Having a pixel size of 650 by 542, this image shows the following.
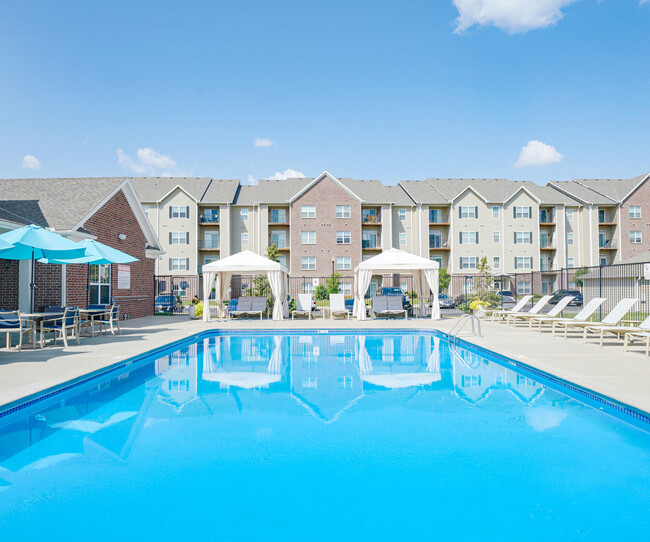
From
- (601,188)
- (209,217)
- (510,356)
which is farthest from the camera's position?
(601,188)

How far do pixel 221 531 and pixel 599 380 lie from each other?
5616 mm

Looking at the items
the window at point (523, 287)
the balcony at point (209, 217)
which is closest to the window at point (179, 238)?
the balcony at point (209, 217)

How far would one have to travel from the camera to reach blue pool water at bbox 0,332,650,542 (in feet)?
10.2

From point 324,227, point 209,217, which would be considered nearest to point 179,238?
point 209,217

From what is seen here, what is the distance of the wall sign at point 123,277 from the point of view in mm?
16641

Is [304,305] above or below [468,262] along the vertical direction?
below

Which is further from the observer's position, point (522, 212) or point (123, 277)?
point (522, 212)

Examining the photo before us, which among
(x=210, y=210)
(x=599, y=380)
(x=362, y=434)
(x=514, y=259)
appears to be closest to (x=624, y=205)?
(x=514, y=259)

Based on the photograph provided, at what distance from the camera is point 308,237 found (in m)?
36.4

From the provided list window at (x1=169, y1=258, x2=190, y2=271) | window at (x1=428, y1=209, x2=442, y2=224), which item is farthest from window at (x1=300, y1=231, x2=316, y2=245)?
window at (x1=428, y1=209, x2=442, y2=224)

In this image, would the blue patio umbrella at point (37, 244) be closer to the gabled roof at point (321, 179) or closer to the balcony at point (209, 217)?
the gabled roof at point (321, 179)

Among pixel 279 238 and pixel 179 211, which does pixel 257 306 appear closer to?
pixel 279 238

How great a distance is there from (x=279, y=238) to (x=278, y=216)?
1.89 metres

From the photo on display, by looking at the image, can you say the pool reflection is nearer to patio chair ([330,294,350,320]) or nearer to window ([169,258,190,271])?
patio chair ([330,294,350,320])
